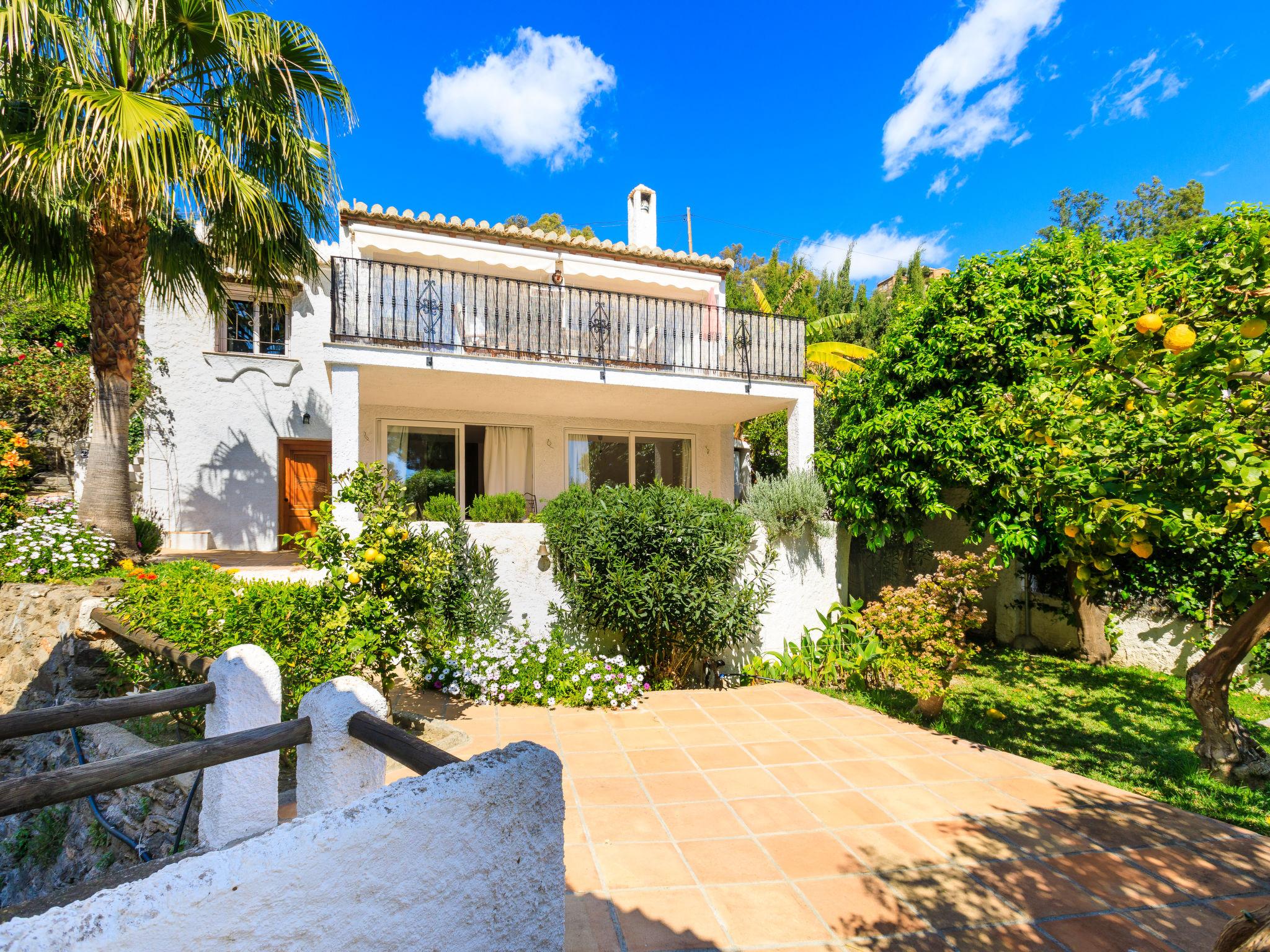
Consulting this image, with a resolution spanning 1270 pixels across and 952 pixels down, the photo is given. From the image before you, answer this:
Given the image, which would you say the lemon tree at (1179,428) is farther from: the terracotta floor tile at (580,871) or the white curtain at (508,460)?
the white curtain at (508,460)

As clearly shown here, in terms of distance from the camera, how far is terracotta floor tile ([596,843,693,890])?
350cm

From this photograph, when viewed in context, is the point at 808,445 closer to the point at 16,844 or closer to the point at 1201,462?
the point at 1201,462

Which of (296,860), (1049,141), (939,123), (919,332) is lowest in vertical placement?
(296,860)

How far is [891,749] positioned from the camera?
564 centimetres

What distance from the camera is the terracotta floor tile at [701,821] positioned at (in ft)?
13.3

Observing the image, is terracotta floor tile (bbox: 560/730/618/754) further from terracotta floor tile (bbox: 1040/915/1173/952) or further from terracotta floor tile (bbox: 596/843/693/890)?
terracotta floor tile (bbox: 1040/915/1173/952)

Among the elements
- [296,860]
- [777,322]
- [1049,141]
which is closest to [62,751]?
[296,860]

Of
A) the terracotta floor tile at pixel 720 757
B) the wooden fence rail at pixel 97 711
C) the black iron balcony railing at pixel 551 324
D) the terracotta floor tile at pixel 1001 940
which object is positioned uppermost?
the black iron balcony railing at pixel 551 324

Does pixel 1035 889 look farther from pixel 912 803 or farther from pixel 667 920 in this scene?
pixel 667 920

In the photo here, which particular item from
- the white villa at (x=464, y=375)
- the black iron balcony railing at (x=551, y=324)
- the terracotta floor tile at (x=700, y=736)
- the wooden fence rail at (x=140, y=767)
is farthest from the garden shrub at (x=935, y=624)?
the wooden fence rail at (x=140, y=767)

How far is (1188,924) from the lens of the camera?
3141 millimetres

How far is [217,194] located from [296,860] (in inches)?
298

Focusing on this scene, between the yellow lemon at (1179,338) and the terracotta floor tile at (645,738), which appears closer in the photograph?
the yellow lemon at (1179,338)

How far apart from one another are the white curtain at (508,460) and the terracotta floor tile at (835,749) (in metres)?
7.59
